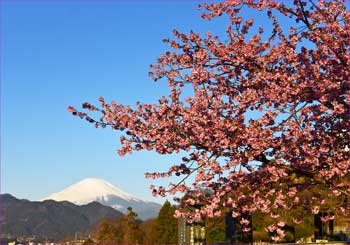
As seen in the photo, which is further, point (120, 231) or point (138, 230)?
point (120, 231)

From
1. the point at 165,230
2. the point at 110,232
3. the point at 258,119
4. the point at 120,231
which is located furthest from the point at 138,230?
the point at 258,119

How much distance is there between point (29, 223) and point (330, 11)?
622 feet

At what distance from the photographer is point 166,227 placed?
39000 mm

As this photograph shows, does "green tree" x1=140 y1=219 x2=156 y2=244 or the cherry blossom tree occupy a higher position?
the cherry blossom tree

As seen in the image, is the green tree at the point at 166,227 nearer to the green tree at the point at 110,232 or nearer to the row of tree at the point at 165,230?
the row of tree at the point at 165,230

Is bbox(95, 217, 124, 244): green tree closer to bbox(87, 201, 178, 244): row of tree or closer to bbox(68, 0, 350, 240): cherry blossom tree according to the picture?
bbox(87, 201, 178, 244): row of tree

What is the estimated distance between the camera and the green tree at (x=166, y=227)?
1508 inches

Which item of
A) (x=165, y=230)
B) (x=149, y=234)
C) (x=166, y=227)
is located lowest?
(x=149, y=234)

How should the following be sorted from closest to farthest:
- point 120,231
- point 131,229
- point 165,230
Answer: point 165,230
point 131,229
point 120,231

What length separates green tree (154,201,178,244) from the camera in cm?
3831

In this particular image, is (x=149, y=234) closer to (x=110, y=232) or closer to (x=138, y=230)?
(x=138, y=230)

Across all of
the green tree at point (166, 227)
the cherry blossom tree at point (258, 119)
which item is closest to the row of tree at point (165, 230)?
the green tree at point (166, 227)

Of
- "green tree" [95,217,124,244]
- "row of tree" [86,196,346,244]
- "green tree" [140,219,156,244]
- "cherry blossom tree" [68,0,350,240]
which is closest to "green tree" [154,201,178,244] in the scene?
"row of tree" [86,196,346,244]

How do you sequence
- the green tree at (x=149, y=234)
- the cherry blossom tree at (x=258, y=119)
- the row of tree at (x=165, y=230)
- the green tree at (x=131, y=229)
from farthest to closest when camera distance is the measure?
1. the green tree at (x=131, y=229)
2. the green tree at (x=149, y=234)
3. the row of tree at (x=165, y=230)
4. the cherry blossom tree at (x=258, y=119)
